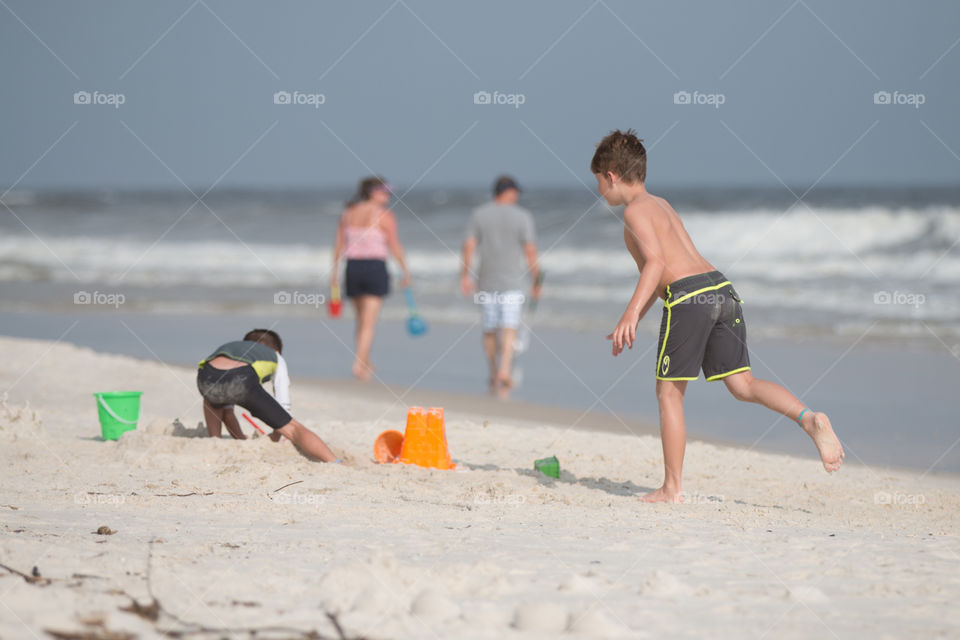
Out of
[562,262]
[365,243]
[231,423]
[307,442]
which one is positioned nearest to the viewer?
[307,442]

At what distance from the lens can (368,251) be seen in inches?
349

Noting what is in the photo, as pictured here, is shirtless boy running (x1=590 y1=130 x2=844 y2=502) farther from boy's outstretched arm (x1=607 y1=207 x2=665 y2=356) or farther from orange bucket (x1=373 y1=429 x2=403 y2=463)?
orange bucket (x1=373 y1=429 x2=403 y2=463)

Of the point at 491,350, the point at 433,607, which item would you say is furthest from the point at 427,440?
the point at 491,350

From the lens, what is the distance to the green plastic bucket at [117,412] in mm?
5312

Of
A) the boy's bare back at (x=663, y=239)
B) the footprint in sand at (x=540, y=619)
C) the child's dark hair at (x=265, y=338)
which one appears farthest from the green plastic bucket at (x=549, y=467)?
the footprint in sand at (x=540, y=619)

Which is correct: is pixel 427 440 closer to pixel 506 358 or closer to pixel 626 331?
pixel 626 331

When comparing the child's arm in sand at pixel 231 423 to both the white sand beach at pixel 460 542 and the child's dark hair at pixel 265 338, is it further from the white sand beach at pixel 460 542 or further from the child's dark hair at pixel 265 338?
the child's dark hair at pixel 265 338

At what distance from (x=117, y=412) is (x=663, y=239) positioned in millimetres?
3188

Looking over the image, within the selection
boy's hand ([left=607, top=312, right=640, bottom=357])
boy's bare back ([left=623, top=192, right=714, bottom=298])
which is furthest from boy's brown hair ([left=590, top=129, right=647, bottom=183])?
boy's hand ([left=607, top=312, right=640, bottom=357])

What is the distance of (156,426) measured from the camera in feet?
17.2

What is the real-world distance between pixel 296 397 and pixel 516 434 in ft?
6.67

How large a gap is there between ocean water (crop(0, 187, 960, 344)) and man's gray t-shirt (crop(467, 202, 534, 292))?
3.18 meters

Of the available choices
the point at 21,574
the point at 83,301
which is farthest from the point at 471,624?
the point at 83,301

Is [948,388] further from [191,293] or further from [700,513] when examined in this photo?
[191,293]
